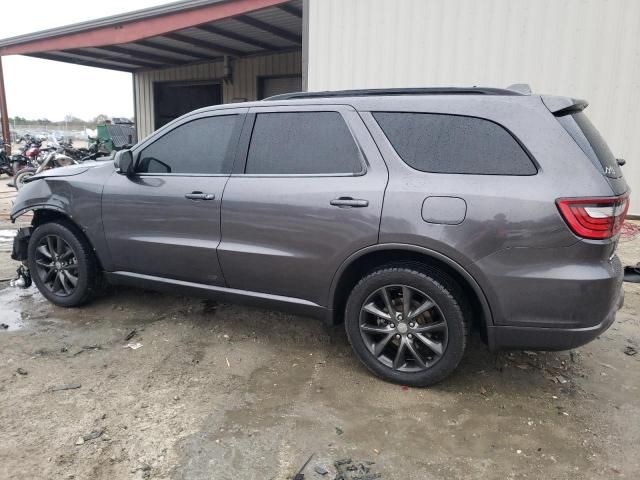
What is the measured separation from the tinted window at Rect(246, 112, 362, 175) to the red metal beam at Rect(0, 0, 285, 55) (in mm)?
5842

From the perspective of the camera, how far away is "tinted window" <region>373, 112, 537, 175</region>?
8.84 feet

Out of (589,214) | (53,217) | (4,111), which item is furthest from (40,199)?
(4,111)

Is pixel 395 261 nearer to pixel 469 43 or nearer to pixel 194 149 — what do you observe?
pixel 194 149

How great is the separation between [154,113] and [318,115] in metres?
13.6

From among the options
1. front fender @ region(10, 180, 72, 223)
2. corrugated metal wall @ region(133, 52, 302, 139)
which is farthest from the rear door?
corrugated metal wall @ region(133, 52, 302, 139)

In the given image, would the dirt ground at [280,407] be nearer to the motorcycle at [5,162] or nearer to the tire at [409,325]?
the tire at [409,325]

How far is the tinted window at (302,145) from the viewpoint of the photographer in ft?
10.3

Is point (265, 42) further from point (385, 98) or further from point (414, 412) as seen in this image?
point (414, 412)

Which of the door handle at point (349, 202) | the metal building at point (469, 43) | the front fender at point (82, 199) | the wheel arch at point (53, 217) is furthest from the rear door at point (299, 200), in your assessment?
the metal building at point (469, 43)

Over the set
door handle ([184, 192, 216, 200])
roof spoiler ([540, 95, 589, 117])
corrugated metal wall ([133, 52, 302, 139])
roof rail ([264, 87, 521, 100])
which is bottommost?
door handle ([184, 192, 216, 200])

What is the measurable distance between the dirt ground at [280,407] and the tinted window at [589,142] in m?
1.38

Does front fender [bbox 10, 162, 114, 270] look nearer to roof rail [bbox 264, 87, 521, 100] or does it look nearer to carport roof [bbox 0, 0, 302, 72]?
roof rail [bbox 264, 87, 521, 100]

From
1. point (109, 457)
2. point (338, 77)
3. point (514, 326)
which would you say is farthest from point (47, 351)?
point (338, 77)

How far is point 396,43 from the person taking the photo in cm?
781
